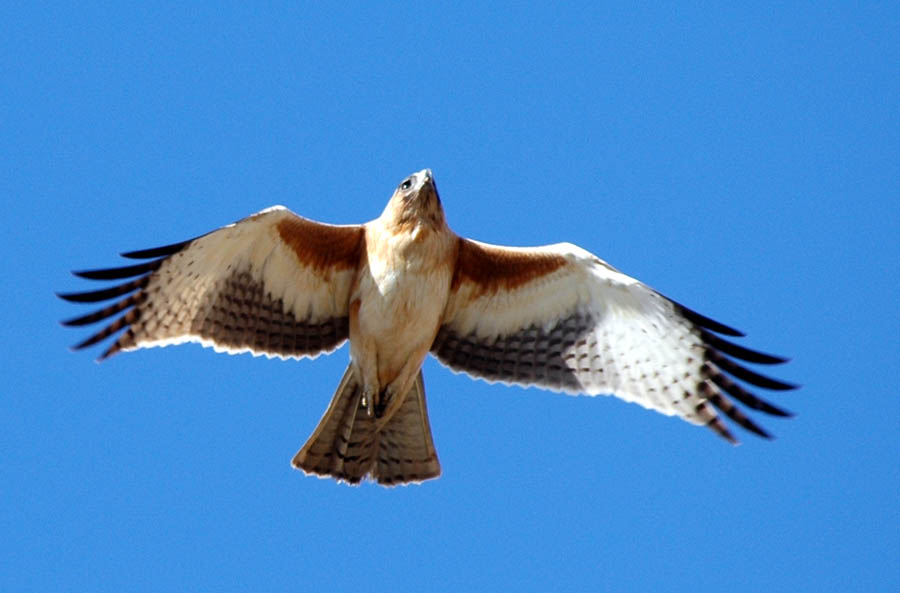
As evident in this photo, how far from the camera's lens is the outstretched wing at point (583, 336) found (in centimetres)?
1068

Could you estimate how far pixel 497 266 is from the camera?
10.9 meters

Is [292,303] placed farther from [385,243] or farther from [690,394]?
[690,394]

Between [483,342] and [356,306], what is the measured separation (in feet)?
3.45

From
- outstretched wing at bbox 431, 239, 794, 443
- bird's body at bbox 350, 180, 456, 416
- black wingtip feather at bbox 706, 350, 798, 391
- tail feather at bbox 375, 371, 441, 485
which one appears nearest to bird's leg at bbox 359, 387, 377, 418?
bird's body at bbox 350, 180, 456, 416

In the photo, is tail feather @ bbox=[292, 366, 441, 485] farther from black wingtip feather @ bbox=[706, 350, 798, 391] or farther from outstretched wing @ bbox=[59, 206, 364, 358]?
black wingtip feather @ bbox=[706, 350, 798, 391]

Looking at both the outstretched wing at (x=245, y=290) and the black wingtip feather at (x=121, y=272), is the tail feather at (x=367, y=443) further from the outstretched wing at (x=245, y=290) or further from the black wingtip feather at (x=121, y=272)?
the black wingtip feather at (x=121, y=272)

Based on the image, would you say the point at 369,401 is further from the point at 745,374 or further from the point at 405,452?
the point at 745,374

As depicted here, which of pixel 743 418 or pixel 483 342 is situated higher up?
pixel 483 342

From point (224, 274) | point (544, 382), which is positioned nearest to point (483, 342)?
point (544, 382)

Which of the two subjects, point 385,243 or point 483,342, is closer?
point 385,243

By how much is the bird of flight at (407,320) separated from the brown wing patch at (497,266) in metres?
0.01

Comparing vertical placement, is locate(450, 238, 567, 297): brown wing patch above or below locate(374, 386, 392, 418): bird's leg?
above

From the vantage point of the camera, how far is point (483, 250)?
10.8 metres

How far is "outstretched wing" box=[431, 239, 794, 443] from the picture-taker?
10680 millimetres
